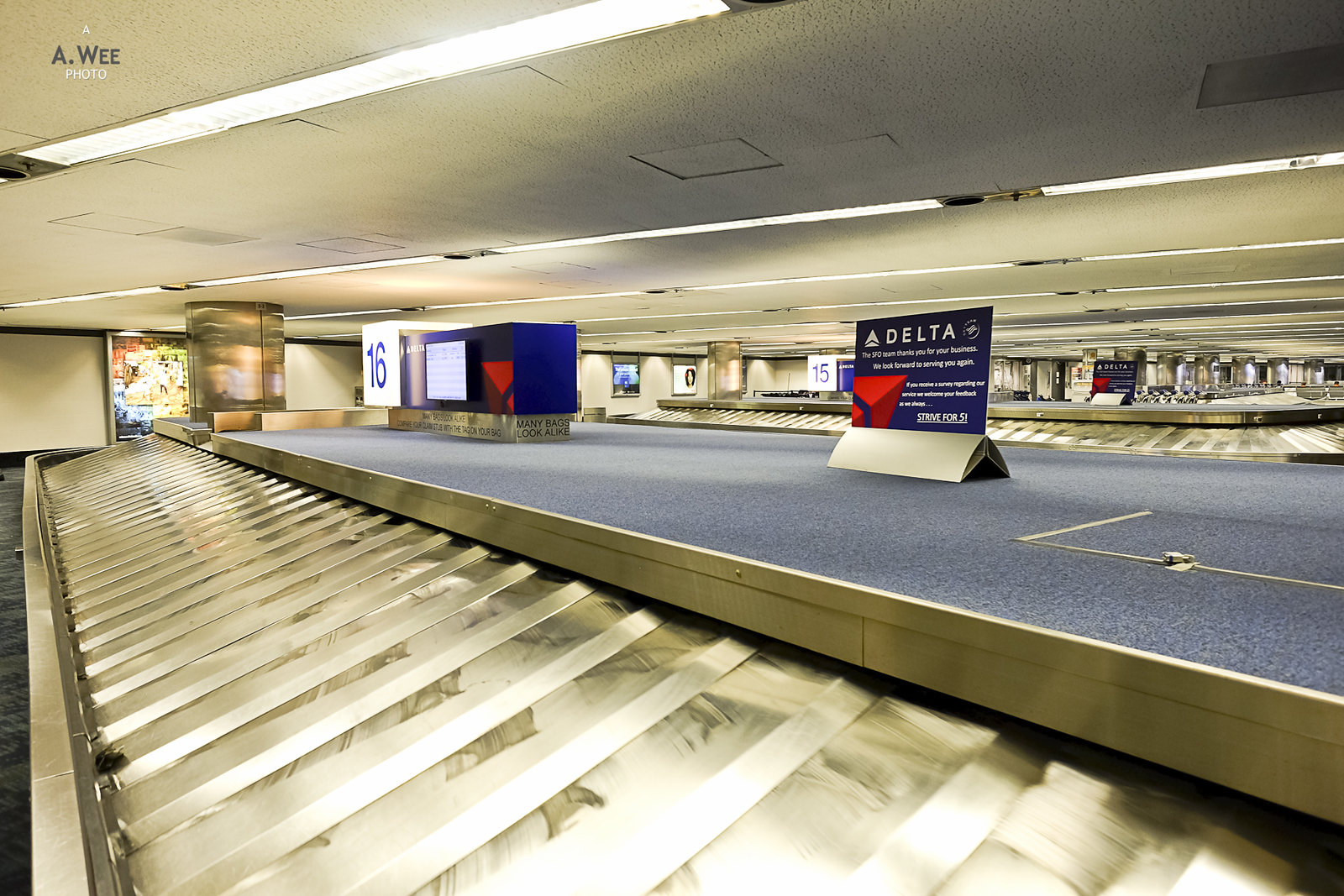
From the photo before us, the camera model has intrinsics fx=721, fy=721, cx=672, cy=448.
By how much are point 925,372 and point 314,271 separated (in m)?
7.83

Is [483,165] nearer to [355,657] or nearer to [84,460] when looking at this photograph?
[355,657]

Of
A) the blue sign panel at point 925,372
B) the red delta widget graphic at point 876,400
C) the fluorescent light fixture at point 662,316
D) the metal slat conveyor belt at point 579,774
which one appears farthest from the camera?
the fluorescent light fixture at point 662,316

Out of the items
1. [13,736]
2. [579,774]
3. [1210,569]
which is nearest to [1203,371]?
[1210,569]

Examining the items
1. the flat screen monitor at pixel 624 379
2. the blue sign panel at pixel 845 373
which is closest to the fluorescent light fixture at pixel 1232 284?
the blue sign panel at pixel 845 373

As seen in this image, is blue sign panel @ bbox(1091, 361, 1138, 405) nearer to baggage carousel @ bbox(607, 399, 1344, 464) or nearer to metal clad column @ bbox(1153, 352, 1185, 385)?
baggage carousel @ bbox(607, 399, 1344, 464)

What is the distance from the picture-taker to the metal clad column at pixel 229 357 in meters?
12.2

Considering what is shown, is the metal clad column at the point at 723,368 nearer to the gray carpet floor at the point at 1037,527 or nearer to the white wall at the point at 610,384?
the white wall at the point at 610,384

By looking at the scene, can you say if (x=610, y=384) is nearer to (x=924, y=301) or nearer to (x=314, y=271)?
(x=924, y=301)

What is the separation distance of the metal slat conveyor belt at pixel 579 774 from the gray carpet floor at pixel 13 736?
804 mm

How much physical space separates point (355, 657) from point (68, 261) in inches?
322

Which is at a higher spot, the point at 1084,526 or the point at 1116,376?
the point at 1116,376

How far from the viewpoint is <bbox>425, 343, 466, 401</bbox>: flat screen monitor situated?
8.17 metres

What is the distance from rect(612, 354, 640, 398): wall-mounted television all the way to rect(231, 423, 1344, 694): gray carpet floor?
27110 mm

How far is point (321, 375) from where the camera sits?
23.9 m
